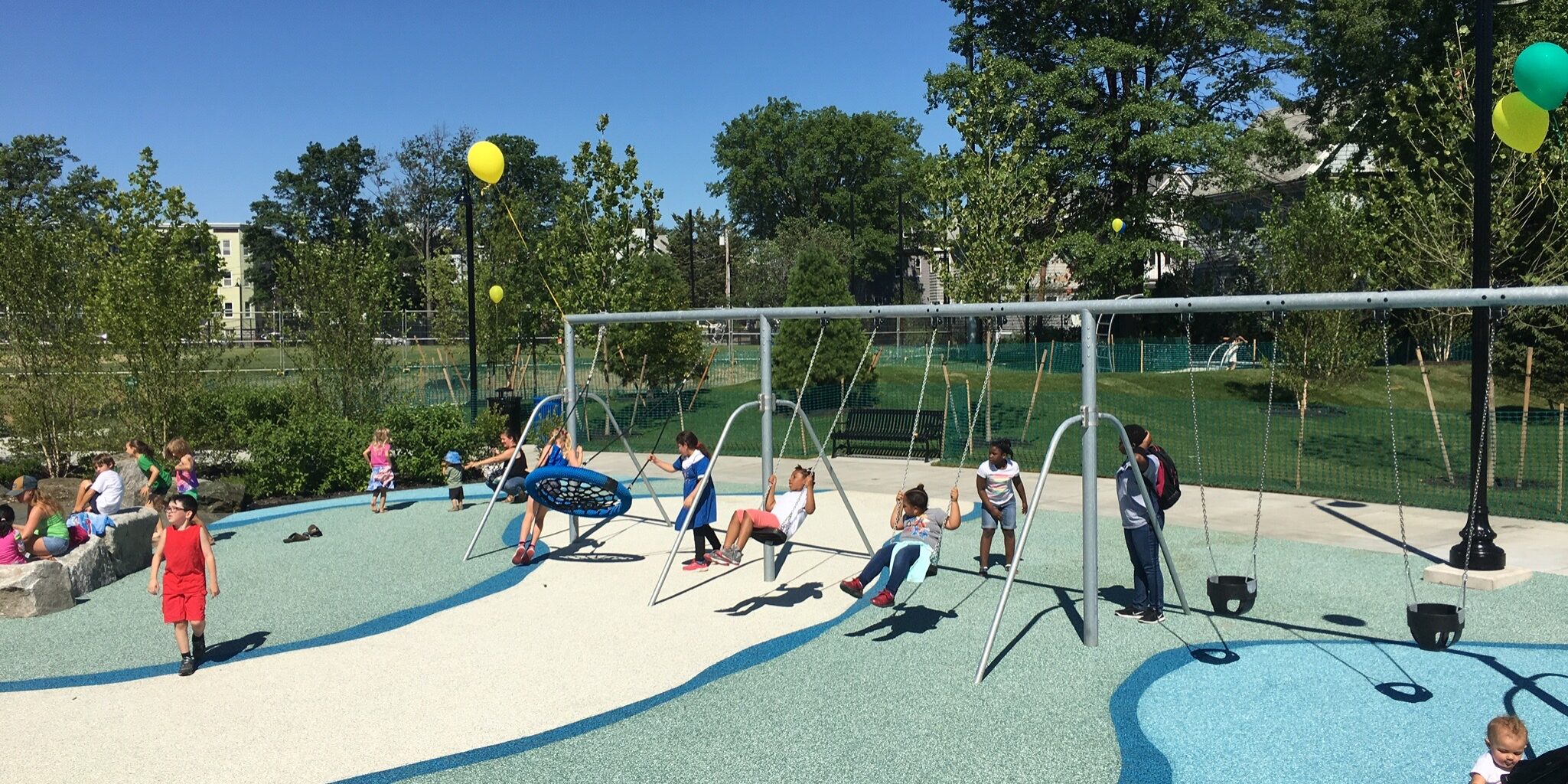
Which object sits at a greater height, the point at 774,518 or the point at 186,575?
the point at 774,518

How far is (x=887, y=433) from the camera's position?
2114cm

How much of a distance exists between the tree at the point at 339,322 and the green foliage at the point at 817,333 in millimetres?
10487

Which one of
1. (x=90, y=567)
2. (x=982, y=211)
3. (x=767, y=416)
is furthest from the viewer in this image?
(x=982, y=211)

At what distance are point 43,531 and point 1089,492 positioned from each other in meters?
11.0

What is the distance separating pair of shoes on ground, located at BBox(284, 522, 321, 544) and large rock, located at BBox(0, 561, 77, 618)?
3356 millimetres

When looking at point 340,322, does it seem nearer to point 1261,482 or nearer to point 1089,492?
point 1089,492

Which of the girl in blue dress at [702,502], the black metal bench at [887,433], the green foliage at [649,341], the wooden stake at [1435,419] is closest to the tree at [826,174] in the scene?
the green foliage at [649,341]

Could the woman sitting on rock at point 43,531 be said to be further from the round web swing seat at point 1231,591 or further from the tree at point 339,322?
the round web swing seat at point 1231,591

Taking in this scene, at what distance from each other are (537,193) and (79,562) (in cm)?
8565

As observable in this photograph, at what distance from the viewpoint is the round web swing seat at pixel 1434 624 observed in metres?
7.47

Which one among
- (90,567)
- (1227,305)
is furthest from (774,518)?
(90,567)

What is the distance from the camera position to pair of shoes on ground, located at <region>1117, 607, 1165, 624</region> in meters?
9.72

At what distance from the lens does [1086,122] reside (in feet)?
125

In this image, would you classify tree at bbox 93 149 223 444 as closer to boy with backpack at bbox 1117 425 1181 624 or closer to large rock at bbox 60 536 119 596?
large rock at bbox 60 536 119 596
